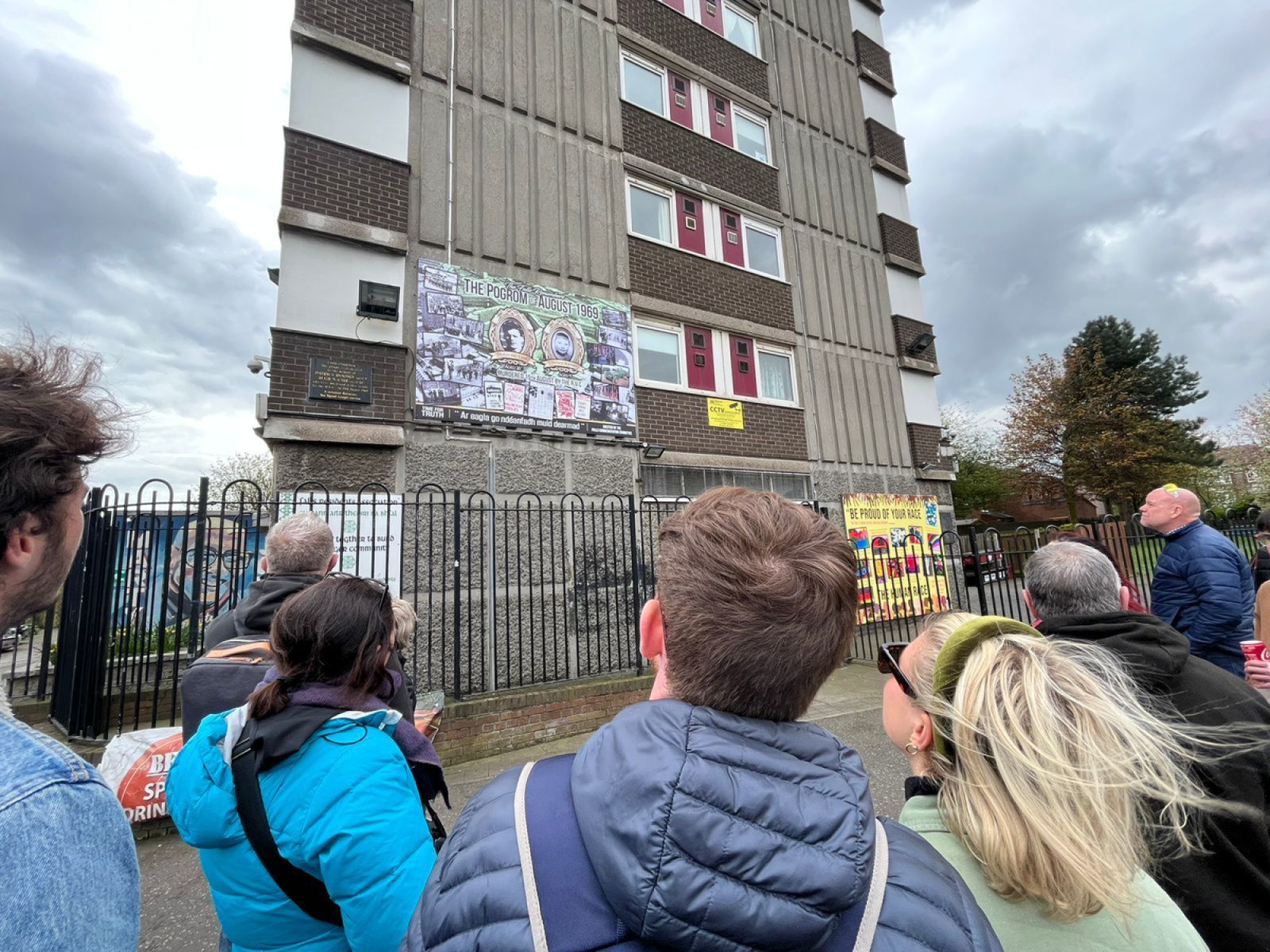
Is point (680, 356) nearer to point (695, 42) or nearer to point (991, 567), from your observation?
point (991, 567)

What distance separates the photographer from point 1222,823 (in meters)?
1.59

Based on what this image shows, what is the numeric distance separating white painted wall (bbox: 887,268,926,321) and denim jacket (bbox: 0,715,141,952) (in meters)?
14.4

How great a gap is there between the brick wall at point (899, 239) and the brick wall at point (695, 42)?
4010 millimetres

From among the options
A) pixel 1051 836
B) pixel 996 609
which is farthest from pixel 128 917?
pixel 996 609

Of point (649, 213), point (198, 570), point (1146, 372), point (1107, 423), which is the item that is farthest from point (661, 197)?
point (1146, 372)

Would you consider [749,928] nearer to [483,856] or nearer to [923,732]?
[483,856]

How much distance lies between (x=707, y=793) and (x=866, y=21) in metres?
19.0

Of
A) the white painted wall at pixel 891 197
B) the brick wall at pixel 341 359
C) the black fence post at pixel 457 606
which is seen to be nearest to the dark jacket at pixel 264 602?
the black fence post at pixel 457 606

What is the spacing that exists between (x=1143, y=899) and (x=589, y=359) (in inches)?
317

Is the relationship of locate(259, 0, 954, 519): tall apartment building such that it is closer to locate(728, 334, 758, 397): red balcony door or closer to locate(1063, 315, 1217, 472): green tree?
locate(728, 334, 758, 397): red balcony door

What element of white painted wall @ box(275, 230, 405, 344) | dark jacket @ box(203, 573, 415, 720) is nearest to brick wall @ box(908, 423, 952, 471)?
white painted wall @ box(275, 230, 405, 344)

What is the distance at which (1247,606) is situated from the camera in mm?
3535

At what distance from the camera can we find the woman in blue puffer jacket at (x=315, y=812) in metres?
1.41

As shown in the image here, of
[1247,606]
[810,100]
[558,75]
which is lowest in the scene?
[1247,606]
